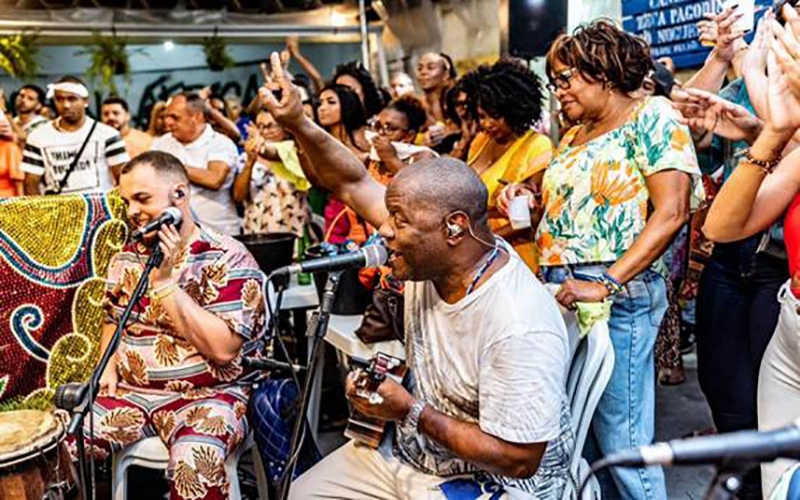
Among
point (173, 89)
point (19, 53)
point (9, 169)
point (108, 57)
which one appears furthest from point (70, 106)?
point (173, 89)

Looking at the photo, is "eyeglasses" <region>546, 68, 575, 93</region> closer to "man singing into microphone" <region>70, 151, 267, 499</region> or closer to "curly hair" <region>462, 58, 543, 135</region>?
"curly hair" <region>462, 58, 543, 135</region>

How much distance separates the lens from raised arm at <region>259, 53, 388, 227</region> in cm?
201

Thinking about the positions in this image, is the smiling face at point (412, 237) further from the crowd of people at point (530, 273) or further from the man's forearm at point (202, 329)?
the man's forearm at point (202, 329)

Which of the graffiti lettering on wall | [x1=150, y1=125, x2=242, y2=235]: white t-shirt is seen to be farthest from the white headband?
the graffiti lettering on wall

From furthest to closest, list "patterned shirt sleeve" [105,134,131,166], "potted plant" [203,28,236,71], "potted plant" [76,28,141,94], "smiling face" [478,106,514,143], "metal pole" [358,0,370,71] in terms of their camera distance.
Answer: "potted plant" [203,28,236,71] → "metal pole" [358,0,370,71] → "potted plant" [76,28,141,94] → "patterned shirt sleeve" [105,134,131,166] → "smiling face" [478,106,514,143]

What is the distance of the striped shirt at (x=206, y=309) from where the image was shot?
2451mm

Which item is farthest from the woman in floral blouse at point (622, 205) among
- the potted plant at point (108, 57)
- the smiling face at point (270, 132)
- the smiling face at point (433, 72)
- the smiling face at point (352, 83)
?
the potted plant at point (108, 57)

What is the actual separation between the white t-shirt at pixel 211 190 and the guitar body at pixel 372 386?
250 centimetres

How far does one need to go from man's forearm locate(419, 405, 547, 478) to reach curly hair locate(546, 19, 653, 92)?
1.05 meters

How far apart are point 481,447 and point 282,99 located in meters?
0.96

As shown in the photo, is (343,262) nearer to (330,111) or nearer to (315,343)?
(315,343)

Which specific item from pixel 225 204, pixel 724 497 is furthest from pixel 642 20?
pixel 724 497

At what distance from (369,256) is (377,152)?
4.62 feet

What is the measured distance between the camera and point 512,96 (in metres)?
2.94
